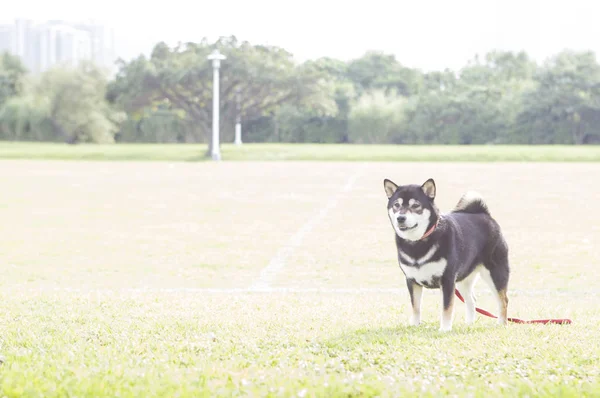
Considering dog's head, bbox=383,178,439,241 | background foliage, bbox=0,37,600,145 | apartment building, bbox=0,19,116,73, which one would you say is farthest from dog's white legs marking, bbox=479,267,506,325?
apartment building, bbox=0,19,116,73

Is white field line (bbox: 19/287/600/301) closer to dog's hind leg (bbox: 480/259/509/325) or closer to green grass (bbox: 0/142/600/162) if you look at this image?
dog's hind leg (bbox: 480/259/509/325)

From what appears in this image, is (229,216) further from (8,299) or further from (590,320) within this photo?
(590,320)

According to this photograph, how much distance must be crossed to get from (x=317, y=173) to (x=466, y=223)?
2662cm

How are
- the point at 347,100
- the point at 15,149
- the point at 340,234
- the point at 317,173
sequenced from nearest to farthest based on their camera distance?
the point at 340,234 → the point at 317,173 → the point at 15,149 → the point at 347,100

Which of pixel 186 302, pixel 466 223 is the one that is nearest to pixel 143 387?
pixel 466 223

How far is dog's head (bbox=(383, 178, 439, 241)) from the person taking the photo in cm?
506

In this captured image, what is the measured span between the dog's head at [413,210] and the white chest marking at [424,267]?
5.3 inches

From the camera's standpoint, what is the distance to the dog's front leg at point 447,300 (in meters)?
5.25

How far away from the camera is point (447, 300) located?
17.6ft

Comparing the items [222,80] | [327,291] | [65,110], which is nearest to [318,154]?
[222,80]

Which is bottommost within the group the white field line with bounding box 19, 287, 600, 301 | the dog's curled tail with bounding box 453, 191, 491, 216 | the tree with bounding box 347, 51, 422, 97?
the white field line with bounding box 19, 287, 600, 301

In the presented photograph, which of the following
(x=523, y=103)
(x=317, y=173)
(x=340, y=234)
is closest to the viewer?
(x=340, y=234)

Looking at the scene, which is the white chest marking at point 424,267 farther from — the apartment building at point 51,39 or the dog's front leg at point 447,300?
the apartment building at point 51,39

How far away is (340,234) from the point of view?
14461 millimetres
